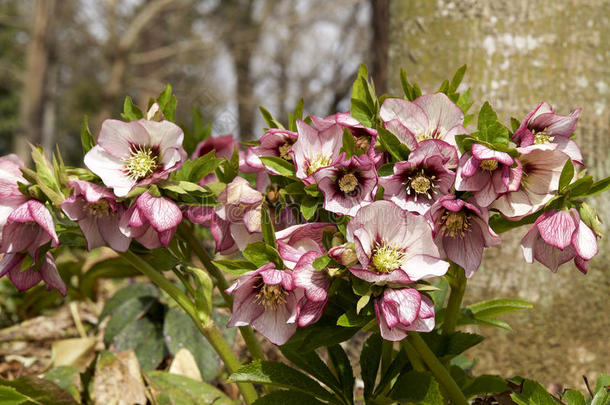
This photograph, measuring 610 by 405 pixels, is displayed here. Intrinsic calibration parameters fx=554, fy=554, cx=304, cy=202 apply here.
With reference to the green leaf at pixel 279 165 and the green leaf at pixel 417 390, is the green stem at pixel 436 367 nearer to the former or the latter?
the green leaf at pixel 417 390

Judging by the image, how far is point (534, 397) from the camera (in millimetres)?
767

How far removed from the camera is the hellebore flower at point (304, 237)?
73cm

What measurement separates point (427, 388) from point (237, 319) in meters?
0.27

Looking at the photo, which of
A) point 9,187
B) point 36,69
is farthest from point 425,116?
point 36,69

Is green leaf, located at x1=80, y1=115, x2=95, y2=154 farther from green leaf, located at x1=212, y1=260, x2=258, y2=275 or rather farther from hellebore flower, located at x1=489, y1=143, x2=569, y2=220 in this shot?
hellebore flower, located at x1=489, y1=143, x2=569, y2=220

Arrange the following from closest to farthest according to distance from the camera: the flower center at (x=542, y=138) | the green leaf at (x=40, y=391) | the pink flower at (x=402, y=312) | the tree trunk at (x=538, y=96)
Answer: the pink flower at (x=402, y=312)
the flower center at (x=542, y=138)
the green leaf at (x=40, y=391)
the tree trunk at (x=538, y=96)

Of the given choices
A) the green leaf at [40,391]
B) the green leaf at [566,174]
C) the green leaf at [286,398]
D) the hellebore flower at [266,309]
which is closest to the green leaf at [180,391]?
the green leaf at [40,391]

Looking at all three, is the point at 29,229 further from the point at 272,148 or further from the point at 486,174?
the point at 486,174

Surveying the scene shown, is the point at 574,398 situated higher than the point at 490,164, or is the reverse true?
the point at 490,164

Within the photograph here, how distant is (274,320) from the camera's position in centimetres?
74

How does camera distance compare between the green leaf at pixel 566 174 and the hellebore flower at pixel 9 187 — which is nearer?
the green leaf at pixel 566 174

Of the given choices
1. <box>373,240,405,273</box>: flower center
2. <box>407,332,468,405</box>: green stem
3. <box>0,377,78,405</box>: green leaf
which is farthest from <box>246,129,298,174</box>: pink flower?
<box>0,377,78,405</box>: green leaf

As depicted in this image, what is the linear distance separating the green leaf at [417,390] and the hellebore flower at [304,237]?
22 centimetres

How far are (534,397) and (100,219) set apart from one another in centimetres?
67
